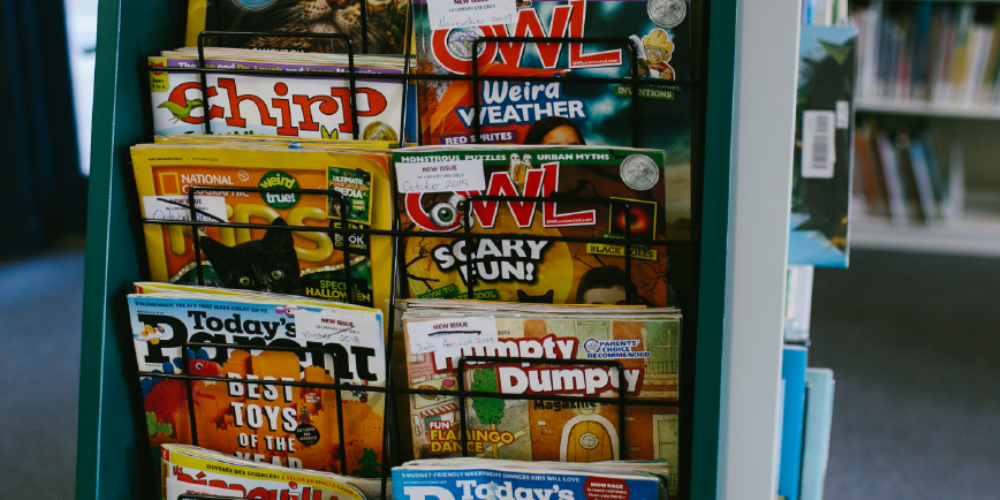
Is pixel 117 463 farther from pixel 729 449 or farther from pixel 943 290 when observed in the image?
pixel 943 290

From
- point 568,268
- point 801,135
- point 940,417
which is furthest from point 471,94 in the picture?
point 940,417

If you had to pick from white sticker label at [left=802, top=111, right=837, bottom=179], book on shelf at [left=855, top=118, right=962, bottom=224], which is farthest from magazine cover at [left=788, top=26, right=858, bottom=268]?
book on shelf at [left=855, top=118, right=962, bottom=224]

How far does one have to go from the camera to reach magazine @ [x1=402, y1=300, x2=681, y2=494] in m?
0.60

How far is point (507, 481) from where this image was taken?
23.5 inches

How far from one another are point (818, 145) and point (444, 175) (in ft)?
1.47

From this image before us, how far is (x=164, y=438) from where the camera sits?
0.68 metres

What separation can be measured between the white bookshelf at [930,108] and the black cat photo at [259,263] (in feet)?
8.72

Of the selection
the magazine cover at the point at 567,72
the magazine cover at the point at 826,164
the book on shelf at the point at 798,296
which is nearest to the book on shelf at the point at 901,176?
the book on shelf at the point at 798,296

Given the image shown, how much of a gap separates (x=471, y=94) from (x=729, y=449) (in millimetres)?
369

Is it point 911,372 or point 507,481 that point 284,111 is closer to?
point 507,481

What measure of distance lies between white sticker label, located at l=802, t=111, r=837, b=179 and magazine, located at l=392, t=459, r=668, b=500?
1.37ft

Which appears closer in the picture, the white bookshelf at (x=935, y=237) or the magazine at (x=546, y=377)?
the magazine at (x=546, y=377)

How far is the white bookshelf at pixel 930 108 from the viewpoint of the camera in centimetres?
271

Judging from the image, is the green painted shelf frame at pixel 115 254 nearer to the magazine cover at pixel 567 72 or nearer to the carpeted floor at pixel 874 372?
the magazine cover at pixel 567 72
